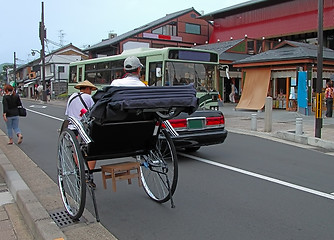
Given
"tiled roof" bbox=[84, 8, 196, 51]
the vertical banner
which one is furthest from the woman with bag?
"tiled roof" bbox=[84, 8, 196, 51]

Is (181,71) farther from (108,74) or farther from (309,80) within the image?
(309,80)

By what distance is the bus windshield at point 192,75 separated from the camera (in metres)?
12.9

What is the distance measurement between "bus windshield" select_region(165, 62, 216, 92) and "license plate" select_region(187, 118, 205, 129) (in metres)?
5.31

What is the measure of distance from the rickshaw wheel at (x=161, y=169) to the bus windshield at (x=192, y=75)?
7835 millimetres

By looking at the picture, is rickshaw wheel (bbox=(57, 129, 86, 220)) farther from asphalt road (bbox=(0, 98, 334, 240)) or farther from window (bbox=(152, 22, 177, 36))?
window (bbox=(152, 22, 177, 36))

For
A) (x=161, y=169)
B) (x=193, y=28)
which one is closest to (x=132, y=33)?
(x=193, y=28)

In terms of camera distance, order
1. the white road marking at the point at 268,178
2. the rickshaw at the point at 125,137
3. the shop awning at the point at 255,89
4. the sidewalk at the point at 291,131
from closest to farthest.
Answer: the rickshaw at the point at 125,137, the white road marking at the point at 268,178, the sidewalk at the point at 291,131, the shop awning at the point at 255,89

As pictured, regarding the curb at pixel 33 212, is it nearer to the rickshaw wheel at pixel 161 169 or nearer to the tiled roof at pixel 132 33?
the rickshaw wheel at pixel 161 169

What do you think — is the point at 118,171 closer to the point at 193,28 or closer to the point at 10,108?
the point at 10,108

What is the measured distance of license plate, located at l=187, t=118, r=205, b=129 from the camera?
7527 millimetres

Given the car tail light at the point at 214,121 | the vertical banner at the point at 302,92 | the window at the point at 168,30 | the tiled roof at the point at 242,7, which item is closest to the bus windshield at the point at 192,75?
the car tail light at the point at 214,121

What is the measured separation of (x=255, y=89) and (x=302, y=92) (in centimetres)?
337

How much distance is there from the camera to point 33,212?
4180mm

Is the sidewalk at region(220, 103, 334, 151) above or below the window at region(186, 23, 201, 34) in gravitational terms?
below
